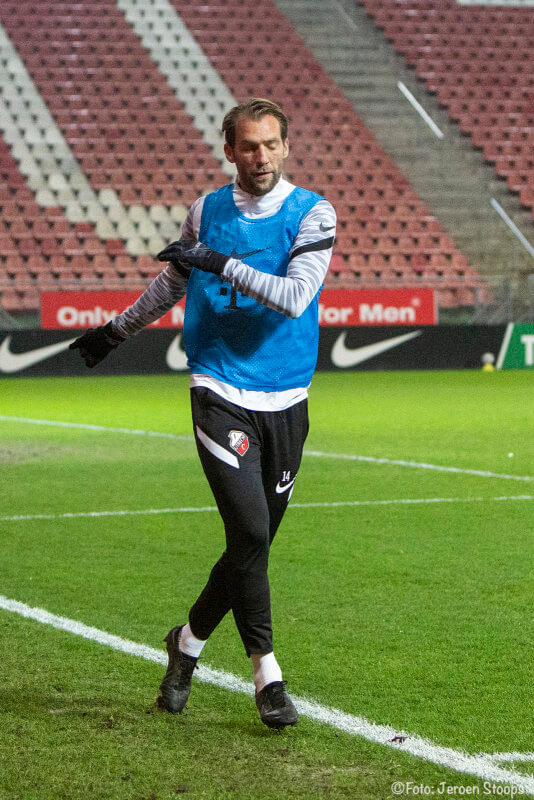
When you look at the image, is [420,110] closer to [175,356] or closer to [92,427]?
[175,356]

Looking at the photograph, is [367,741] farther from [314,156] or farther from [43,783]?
[314,156]

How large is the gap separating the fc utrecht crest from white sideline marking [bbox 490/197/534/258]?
24.3 m

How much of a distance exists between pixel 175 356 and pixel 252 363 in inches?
717

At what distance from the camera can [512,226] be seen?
2789 cm

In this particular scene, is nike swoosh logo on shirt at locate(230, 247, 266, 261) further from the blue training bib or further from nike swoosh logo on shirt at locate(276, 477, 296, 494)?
nike swoosh logo on shirt at locate(276, 477, 296, 494)

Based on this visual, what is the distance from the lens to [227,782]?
10.4 feet

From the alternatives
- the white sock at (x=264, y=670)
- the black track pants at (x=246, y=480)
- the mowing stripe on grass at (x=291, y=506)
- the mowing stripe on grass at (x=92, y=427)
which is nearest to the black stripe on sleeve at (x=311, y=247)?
the black track pants at (x=246, y=480)

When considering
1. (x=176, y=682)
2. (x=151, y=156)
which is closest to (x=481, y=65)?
(x=151, y=156)

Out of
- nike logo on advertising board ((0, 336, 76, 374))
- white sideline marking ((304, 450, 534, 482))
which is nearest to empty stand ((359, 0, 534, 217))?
nike logo on advertising board ((0, 336, 76, 374))

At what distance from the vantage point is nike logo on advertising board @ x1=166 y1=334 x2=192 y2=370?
21828 millimetres

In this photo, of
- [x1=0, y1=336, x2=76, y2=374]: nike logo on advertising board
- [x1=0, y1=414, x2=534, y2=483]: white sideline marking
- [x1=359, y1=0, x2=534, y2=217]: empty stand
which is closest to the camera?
[x1=0, y1=414, x2=534, y2=483]: white sideline marking

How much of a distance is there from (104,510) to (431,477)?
8.83ft

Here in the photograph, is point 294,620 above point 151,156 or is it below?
above

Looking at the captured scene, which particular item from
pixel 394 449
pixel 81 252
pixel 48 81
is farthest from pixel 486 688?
pixel 48 81
